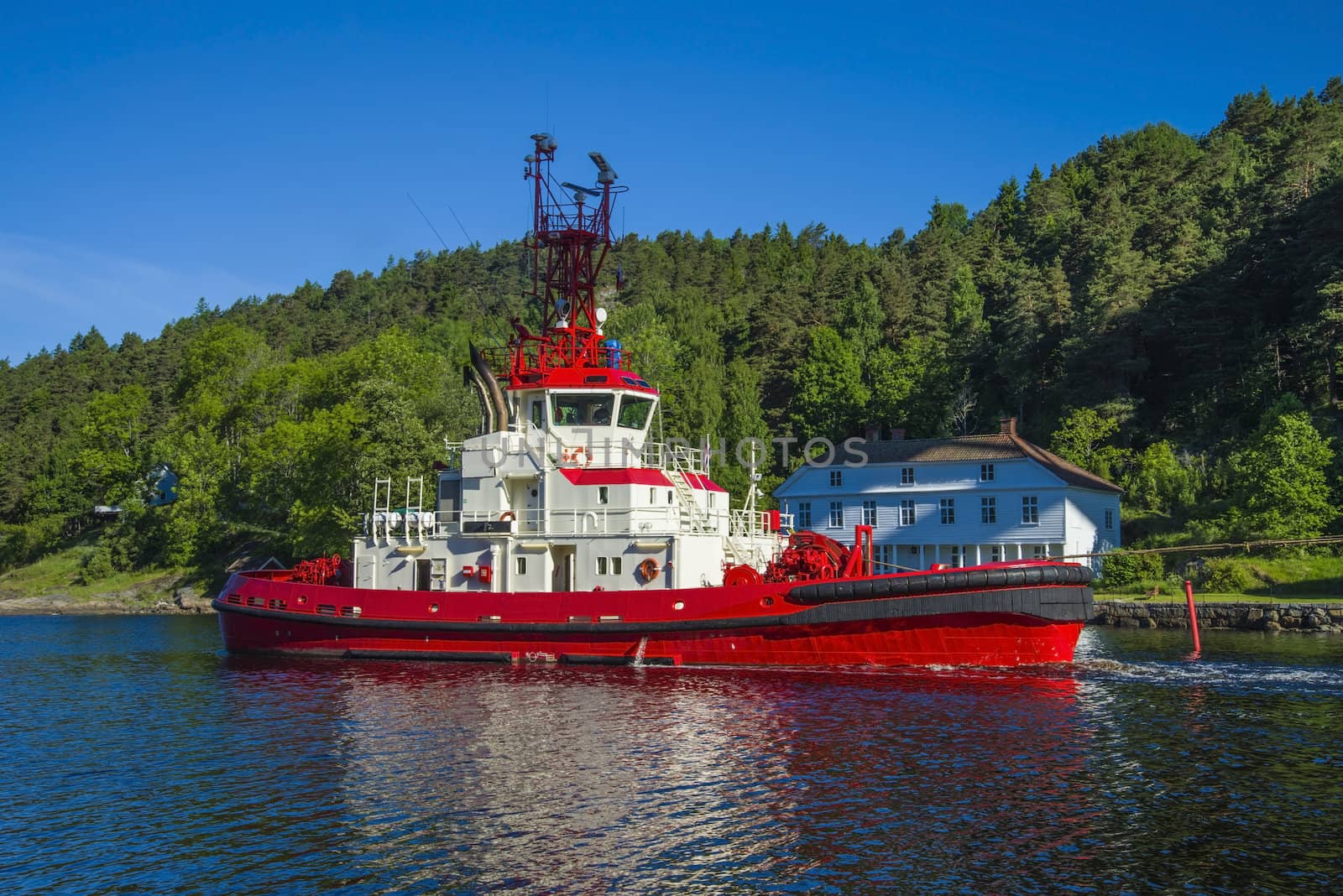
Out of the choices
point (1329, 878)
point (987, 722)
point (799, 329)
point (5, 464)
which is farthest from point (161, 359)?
→ point (1329, 878)

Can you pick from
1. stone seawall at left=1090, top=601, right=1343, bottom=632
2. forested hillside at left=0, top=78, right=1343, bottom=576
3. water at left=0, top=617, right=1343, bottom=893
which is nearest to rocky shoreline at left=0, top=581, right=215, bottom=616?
forested hillside at left=0, top=78, right=1343, bottom=576

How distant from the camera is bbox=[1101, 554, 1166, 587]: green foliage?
40.3m

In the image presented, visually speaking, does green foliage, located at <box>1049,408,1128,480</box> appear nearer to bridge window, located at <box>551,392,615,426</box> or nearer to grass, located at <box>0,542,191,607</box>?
bridge window, located at <box>551,392,615,426</box>

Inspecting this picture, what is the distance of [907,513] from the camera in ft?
154

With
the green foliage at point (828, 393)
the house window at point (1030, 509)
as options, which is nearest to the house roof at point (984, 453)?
the house window at point (1030, 509)

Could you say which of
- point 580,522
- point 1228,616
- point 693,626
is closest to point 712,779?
point 693,626

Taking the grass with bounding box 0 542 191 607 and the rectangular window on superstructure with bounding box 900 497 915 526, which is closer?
the rectangular window on superstructure with bounding box 900 497 915 526

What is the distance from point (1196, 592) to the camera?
38156mm

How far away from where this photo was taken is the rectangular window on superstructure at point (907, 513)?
154 feet

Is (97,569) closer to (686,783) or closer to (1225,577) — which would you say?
(686,783)

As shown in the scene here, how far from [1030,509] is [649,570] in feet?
83.7

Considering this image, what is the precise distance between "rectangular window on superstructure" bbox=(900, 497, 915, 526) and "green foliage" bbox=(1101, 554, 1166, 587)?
8.22 metres

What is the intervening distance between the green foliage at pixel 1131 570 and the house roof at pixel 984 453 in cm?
377

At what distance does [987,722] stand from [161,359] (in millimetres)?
93824
